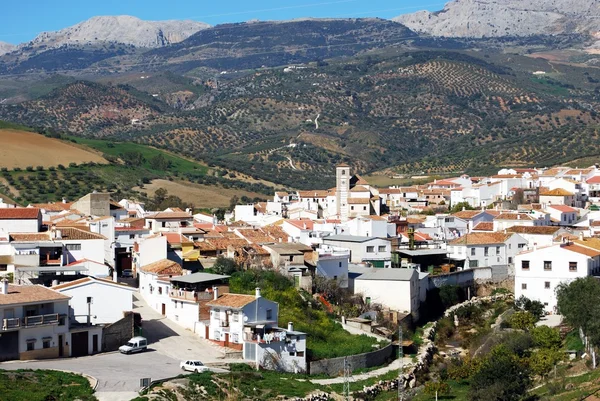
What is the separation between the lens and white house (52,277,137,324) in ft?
117

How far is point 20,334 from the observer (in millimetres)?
32719

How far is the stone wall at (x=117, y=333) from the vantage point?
35312 millimetres

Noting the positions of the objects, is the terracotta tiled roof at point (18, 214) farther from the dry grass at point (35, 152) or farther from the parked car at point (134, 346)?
the dry grass at point (35, 152)

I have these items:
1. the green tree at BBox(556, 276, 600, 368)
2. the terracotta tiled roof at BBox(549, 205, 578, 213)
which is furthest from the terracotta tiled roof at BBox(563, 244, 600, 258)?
the terracotta tiled roof at BBox(549, 205, 578, 213)

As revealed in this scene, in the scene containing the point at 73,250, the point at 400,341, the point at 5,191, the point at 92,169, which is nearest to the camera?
the point at 400,341

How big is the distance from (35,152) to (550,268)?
240 feet

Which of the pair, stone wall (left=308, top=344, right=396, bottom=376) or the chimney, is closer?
the chimney

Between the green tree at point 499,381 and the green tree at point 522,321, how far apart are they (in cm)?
1002

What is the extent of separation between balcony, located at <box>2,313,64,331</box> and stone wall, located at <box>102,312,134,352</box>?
2060 mm

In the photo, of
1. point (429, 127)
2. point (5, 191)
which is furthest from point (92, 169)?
point (429, 127)

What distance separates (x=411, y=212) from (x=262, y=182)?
51.5 m

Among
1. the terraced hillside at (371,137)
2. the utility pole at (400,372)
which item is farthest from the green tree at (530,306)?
the terraced hillside at (371,137)

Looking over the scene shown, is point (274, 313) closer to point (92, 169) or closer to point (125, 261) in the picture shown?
point (125, 261)

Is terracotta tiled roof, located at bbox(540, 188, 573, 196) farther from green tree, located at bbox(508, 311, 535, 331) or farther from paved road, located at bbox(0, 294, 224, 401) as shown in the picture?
paved road, located at bbox(0, 294, 224, 401)
